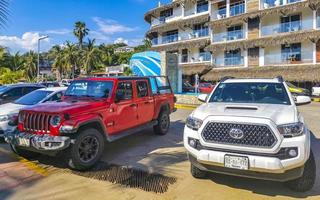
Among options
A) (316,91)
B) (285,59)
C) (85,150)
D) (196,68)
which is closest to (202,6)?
(196,68)

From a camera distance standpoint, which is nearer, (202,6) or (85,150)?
(85,150)

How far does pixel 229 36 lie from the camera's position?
3462cm

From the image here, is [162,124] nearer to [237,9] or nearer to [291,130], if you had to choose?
[291,130]

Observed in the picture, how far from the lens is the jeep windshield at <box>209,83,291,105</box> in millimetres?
5504

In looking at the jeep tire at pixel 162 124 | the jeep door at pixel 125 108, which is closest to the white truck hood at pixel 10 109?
the jeep door at pixel 125 108

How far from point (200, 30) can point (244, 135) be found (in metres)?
36.1

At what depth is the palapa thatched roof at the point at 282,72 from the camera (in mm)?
26953

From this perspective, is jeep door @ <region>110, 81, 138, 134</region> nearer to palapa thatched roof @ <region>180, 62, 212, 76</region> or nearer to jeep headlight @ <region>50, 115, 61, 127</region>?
jeep headlight @ <region>50, 115, 61, 127</region>

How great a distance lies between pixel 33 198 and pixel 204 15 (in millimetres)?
35663

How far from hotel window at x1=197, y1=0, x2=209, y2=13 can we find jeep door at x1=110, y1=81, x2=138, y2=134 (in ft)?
109

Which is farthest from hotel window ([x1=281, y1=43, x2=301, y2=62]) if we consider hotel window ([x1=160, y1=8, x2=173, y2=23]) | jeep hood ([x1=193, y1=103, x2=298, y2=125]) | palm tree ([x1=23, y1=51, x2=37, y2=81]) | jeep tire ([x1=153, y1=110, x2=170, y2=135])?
palm tree ([x1=23, y1=51, x2=37, y2=81])

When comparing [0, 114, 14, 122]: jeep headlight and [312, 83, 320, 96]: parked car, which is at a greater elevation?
[312, 83, 320, 96]: parked car

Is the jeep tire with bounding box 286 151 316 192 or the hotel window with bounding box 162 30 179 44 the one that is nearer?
the jeep tire with bounding box 286 151 316 192

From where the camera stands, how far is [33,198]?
15.1 feet
